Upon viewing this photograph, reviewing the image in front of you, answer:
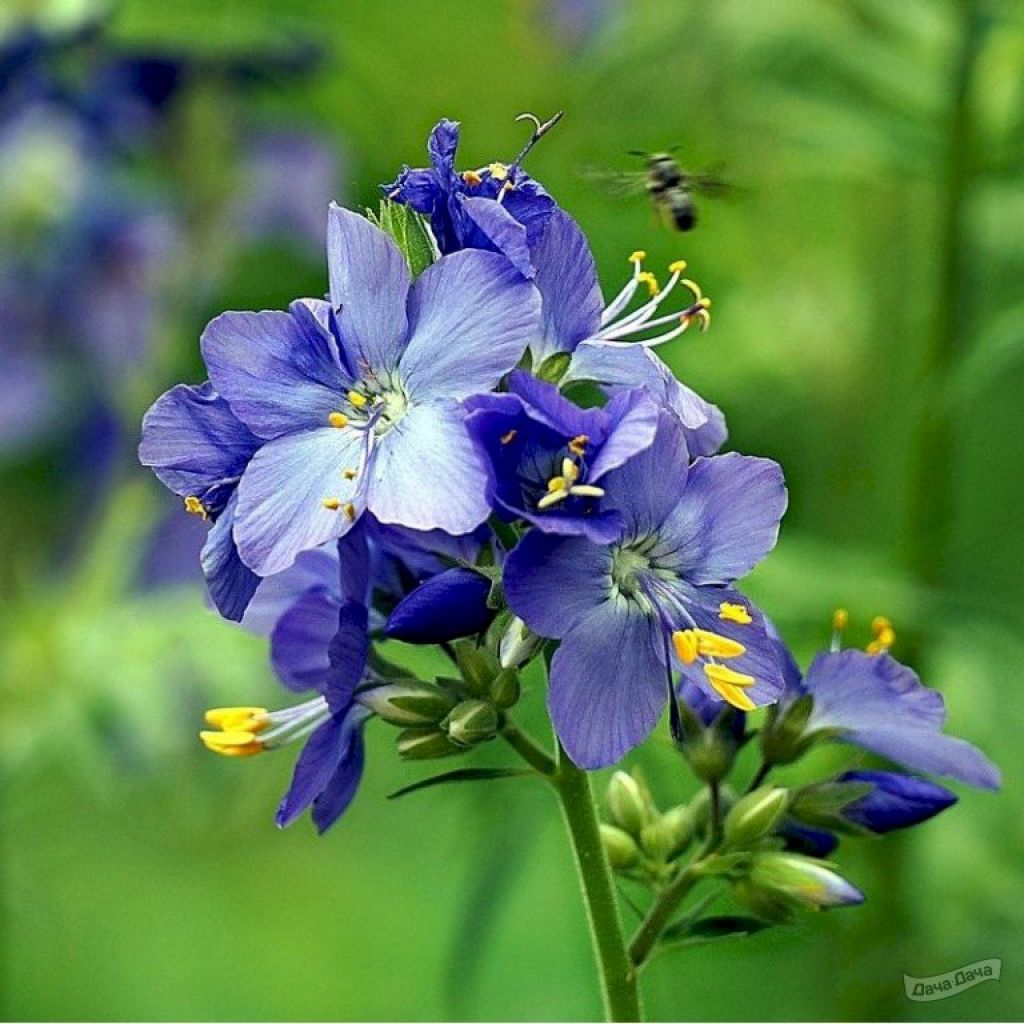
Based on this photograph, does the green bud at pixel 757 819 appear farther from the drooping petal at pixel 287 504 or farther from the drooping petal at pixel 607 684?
the drooping petal at pixel 287 504

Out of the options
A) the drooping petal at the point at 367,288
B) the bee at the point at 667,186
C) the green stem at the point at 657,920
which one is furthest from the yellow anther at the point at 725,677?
the bee at the point at 667,186

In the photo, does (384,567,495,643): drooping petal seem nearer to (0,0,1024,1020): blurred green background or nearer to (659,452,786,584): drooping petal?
(659,452,786,584): drooping petal

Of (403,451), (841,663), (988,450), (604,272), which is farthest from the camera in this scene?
(988,450)

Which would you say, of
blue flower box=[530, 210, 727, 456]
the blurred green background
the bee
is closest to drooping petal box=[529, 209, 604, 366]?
blue flower box=[530, 210, 727, 456]

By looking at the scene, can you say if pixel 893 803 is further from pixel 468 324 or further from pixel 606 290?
pixel 606 290

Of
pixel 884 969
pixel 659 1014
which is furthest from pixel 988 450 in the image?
pixel 659 1014

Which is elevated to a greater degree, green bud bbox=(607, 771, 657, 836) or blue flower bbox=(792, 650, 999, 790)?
blue flower bbox=(792, 650, 999, 790)

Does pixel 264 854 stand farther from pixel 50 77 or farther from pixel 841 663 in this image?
pixel 841 663
